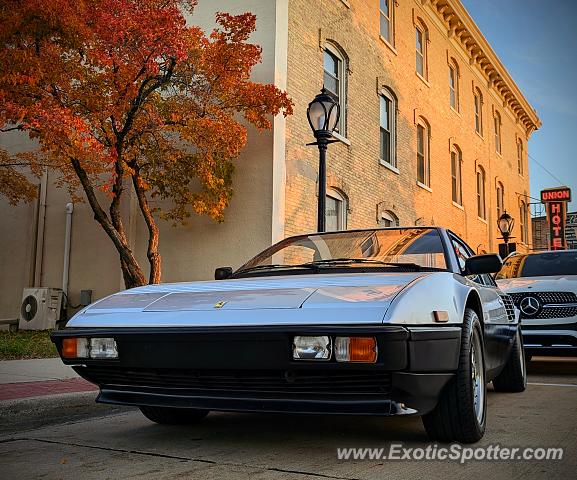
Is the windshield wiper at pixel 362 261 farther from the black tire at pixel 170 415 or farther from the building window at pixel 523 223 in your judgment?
the building window at pixel 523 223

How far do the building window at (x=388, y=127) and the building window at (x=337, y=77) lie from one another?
8.19 feet

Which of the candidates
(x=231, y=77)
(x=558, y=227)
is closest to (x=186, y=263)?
(x=231, y=77)

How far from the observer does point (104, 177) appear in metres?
15.0

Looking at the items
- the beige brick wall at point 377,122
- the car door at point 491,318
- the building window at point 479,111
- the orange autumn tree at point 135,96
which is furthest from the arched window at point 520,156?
the car door at point 491,318

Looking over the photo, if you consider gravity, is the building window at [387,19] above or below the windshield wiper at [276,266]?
above

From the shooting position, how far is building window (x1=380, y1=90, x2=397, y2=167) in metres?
18.6

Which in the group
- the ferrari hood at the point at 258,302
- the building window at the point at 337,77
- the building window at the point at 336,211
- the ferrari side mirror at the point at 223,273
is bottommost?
the ferrari hood at the point at 258,302

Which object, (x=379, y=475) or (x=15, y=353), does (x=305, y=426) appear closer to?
(x=379, y=475)

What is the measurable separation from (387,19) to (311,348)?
1772 centimetres

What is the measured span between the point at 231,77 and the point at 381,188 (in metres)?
7.16

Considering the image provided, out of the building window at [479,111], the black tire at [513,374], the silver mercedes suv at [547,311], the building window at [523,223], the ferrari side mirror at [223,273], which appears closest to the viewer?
the ferrari side mirror at [223,273]

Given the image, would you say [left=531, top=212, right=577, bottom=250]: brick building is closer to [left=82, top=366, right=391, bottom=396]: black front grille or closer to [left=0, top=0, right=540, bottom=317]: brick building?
[left=0, top=0, right=540, bottom=317]: brick building

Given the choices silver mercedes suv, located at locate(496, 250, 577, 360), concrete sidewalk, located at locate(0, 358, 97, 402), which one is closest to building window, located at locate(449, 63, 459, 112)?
silver mercedes suv, located at locate(496, 250, 577, 360)

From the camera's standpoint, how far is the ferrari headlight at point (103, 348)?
3794 mm
